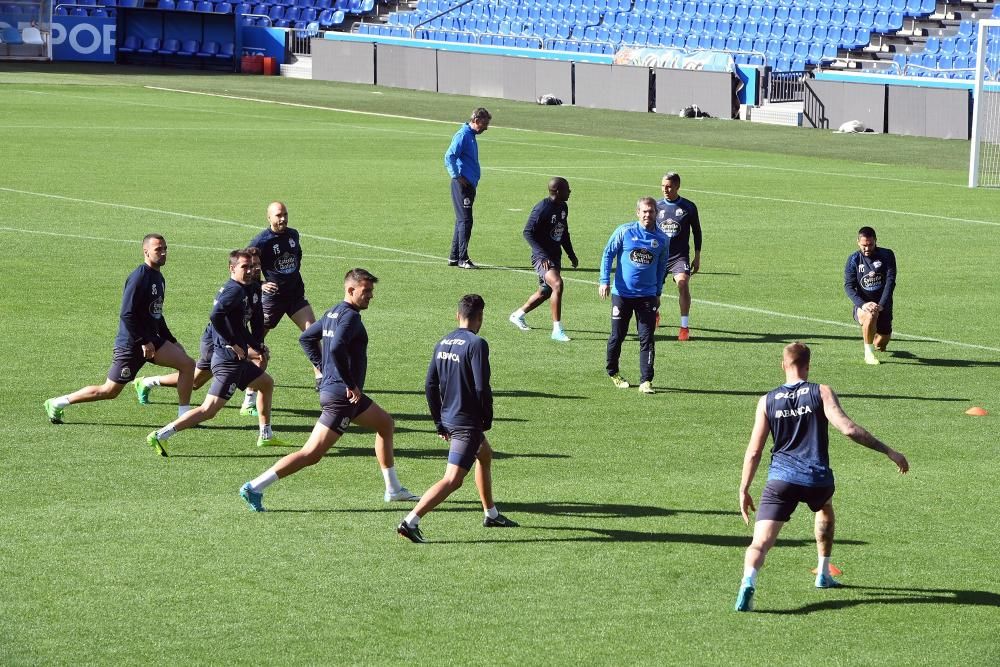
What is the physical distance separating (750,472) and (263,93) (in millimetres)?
51750

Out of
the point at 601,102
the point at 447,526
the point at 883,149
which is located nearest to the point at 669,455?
the point at 447,526

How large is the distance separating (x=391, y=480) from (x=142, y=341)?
3.26m

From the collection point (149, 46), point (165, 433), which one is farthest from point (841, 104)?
point (165, 433)

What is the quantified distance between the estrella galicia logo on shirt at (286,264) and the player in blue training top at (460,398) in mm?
5389

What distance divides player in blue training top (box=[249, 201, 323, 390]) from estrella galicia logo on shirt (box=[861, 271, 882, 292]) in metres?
6.59

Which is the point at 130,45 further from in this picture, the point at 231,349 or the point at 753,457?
the point at 753,457

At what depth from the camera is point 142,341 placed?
13914mm

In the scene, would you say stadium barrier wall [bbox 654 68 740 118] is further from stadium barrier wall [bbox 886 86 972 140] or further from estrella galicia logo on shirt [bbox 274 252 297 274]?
estrella galicia logo on shirt [bbox 274 252 297 274]

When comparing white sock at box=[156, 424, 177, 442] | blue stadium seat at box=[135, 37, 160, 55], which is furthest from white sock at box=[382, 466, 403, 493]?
blue stadium seat at box=[135, 37, 160, 55]

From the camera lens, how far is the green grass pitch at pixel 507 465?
945 centimetres

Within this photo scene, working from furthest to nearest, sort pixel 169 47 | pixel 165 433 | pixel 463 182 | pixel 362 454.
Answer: pixel 169 47
pixel 463 182
pixel 362 454
pixel 165 433

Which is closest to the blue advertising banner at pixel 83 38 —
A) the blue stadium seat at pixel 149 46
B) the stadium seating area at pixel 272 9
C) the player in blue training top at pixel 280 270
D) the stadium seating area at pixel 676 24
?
the stadium seating area at pixel 272 9

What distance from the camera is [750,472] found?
962 centimetres

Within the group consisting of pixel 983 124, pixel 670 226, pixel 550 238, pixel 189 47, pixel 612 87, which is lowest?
pixel 550 238
